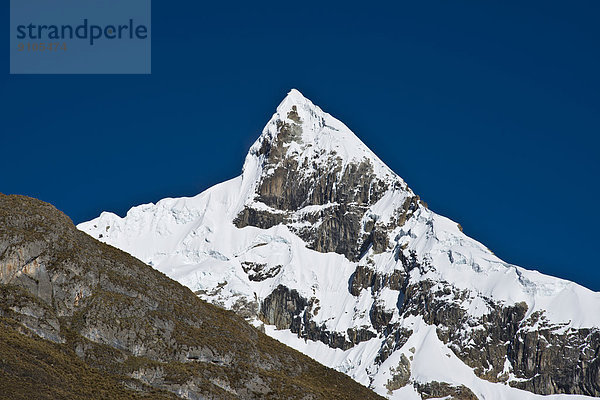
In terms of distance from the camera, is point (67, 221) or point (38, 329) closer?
point (38, 329)

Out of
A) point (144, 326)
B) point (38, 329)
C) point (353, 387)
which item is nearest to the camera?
point (38, 329)

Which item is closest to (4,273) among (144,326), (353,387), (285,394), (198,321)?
(144,326)

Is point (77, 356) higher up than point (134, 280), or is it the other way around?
point (134, 280)

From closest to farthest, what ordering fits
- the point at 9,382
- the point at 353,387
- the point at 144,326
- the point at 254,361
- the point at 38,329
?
the point at 9,382 → the point at 38,329 → the point at 144,326 → the point at 254,361 → the point at 353,387

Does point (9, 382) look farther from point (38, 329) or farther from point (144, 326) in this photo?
point (144, 326)

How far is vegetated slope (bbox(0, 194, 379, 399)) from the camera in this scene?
11481 cm

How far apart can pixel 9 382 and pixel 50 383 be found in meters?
5.50

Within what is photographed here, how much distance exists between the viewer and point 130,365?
122125 mm

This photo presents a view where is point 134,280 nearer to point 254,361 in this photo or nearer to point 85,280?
point 85,280

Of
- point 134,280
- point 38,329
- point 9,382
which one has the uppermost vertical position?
point 134,280

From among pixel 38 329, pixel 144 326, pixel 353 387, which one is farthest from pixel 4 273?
pixel 353 387

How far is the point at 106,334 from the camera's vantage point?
125 meters

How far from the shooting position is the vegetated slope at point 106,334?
115 metres

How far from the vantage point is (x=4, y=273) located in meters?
124
